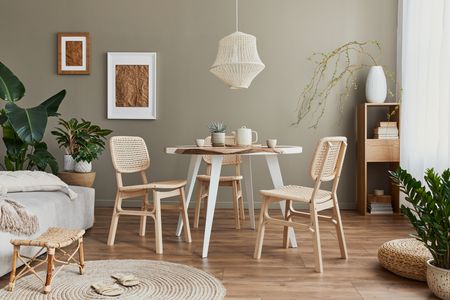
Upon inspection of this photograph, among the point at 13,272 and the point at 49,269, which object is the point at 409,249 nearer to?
the point at 49,269

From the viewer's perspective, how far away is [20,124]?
3.92 meters

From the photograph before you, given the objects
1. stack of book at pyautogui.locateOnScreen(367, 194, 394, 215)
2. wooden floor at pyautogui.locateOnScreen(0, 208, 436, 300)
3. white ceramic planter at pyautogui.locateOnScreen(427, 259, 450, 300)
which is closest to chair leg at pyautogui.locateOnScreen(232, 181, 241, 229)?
wooden floor at pyautogui.locateOnScreen(0, 208, 436, 300)

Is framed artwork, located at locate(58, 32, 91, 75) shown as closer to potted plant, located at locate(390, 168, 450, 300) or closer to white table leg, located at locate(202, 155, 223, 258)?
white table leg, located at locate(202, 155, 223, 258)

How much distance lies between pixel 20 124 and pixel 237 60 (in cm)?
194

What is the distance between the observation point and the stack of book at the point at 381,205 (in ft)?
15.1

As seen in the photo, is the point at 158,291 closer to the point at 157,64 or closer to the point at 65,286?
the point at 65,286

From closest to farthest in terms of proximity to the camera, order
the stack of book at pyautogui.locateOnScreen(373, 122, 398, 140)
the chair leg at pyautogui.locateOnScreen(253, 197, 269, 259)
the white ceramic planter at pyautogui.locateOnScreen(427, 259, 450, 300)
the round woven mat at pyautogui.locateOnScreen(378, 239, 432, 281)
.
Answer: the white ceramic planter at pyautogui.locateOnScreen(427, 259, 450, 300) → the round woven mat at pyautogui.locateOnScreen(378, 239, 432, 281) → the chair leg at pyautogui.locateOnScreen(253, 197, 269, 259) → the stack of book at pyautogui.locateOnScreen(373, 122, 398, 140)

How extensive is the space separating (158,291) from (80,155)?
2.36m

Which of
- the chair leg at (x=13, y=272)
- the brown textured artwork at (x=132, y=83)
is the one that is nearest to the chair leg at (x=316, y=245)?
the chair leg at (x=13, y=272)

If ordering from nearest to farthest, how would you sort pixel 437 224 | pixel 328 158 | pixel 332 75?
pixel 437 224, pixel 328 158, pixel 332 75

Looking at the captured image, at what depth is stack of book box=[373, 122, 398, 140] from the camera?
4.56 meters

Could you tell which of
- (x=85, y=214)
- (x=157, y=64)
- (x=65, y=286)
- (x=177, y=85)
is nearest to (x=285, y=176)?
(x=177, y=85)

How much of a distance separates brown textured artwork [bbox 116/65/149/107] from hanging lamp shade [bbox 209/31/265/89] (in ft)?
5.37

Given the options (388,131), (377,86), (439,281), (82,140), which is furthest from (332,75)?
(439,281)
